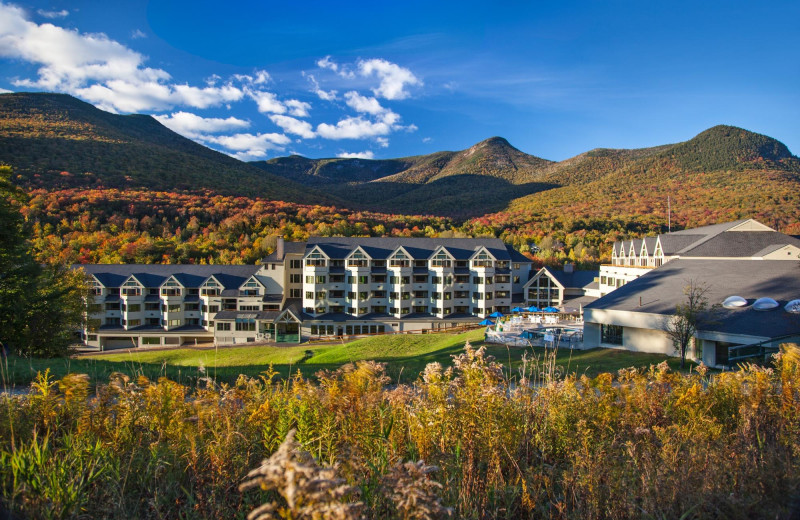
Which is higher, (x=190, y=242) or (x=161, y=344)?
(x=190, y=242)

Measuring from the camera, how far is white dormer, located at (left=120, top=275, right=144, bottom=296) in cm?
4481

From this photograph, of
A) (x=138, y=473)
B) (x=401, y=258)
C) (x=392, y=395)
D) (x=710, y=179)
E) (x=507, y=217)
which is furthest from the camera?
(x=710, y=179)

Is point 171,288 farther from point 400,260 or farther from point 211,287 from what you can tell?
point 400,260

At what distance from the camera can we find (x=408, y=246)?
49.8 m

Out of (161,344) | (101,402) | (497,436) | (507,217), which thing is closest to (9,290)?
(101,402)

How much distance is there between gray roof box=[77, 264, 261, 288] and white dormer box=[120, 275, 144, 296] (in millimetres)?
394

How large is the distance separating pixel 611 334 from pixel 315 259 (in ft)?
104

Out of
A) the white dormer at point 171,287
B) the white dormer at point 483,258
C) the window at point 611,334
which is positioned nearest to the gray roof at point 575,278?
the white dormer at point 483,258

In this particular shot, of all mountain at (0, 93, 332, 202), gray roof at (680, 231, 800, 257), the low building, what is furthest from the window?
mountain at (0, 93, 332, 202)

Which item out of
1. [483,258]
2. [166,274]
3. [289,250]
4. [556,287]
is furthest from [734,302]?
[166,274]

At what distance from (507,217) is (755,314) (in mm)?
75875

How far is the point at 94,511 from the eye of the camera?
322cm

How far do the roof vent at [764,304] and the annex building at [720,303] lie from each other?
0.03m

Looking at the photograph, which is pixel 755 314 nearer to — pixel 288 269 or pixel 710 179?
pixel 288 269
